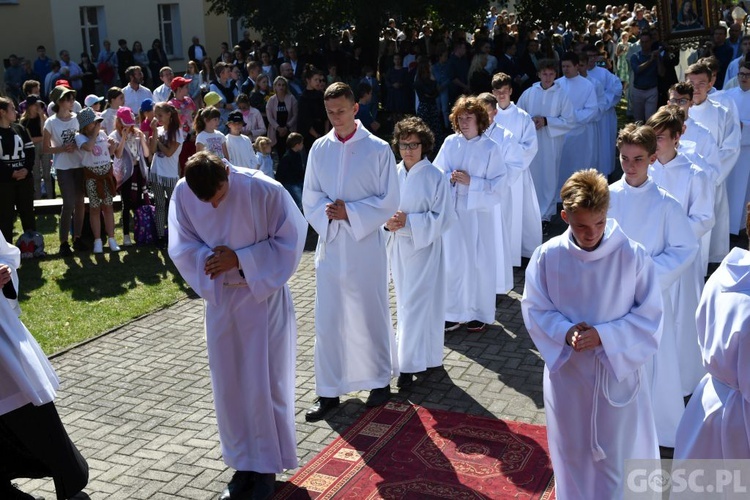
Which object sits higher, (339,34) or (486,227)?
(339,34)

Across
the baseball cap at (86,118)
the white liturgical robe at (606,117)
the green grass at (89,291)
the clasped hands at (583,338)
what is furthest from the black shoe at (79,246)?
the clasped hands at (583,338)

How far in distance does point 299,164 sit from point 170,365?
5.12m

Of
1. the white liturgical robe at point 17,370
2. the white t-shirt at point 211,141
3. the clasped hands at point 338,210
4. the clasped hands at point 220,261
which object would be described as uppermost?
the white t-shirt at point 211,141

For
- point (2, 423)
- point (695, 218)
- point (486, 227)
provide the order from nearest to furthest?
point (2, 423), point (695, 218), point (486, 227)

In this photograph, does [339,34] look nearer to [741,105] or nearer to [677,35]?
[677,35]

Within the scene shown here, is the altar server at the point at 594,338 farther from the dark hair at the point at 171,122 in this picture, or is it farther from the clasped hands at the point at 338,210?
the dark hair at the point at 171,122

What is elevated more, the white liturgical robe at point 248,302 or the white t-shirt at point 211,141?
the white t-shirt at point 211,141

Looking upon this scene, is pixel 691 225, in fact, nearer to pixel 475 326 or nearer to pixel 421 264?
pixel 421 264

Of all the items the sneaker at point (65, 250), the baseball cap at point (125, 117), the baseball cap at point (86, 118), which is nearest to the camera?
the baseball cap at point (86, 118)

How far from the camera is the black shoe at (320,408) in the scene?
22.7ft

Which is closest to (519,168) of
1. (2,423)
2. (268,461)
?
(268,461)

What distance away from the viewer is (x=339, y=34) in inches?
918

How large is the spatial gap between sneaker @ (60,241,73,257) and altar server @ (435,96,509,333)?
5498 millimetres

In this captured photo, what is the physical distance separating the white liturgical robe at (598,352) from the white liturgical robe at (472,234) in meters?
3.82
